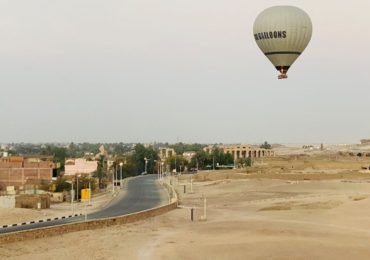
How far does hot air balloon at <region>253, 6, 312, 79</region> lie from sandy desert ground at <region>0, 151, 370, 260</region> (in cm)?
1247

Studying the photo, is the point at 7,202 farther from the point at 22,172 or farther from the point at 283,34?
the point at 22,172

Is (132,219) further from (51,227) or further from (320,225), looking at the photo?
(320,225)

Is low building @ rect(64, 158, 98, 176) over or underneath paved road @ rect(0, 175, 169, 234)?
over

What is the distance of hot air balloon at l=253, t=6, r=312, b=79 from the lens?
55875 mm

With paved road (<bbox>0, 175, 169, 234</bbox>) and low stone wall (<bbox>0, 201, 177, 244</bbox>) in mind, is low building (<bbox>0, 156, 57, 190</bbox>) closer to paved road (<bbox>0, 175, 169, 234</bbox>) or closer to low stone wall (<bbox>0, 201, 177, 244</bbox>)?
paved road (<bbox>0, 175, 169, 234</bbox>)

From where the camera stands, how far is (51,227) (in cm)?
4216

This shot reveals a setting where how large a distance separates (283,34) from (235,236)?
20035 millimetres

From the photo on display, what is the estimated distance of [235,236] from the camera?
42.8 m

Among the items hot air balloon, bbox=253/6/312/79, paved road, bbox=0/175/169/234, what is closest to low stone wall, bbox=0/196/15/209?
paved road, bbox=0/175/169/234

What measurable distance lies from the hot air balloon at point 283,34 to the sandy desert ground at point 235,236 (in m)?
12.5

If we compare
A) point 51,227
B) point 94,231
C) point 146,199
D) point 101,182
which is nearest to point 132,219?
point 94,231

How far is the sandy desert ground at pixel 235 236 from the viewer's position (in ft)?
117

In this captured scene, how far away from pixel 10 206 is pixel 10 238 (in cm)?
2850

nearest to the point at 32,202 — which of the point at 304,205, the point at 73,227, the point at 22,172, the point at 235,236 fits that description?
the point at 73,227
